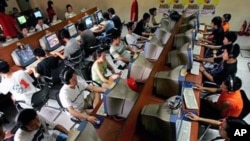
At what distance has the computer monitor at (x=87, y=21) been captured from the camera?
17.8 ft

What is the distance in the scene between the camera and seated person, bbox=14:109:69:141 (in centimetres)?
163

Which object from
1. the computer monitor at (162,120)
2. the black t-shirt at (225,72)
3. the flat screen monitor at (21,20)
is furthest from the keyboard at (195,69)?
the flat screen monitor at (21,20)

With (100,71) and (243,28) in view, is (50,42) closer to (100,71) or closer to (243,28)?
(100,71)

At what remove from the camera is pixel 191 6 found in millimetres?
6180

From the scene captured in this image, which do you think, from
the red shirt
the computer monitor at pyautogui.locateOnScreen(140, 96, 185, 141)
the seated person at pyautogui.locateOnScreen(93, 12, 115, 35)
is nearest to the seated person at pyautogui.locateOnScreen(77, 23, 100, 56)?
the seated person at pyautogui.locateOnScreen(93, 12, 115, 35)

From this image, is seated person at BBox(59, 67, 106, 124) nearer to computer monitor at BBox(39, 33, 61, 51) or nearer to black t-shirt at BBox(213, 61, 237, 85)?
black t-shirt at BBox(213, 61, 237, 85)

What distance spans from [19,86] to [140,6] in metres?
5.22

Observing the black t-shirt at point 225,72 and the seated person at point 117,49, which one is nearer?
the black t-shirt at point 225,72

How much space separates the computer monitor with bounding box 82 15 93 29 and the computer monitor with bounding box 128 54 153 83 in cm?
357

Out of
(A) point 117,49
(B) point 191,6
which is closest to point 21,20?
(A) point 117,49

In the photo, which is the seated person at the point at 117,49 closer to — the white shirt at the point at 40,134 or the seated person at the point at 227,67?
the seated person at the point at 227,67

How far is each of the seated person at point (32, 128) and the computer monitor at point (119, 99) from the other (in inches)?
24.5

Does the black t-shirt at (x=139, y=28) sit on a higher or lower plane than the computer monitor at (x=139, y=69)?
lower

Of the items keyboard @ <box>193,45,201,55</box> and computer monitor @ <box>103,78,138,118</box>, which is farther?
keyboard @ <box>193,45,201,55</box>
